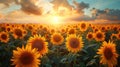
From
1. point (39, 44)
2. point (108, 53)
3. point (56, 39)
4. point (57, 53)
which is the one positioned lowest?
point (57, 53)

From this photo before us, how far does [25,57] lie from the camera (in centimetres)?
598

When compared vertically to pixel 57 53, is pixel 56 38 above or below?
above

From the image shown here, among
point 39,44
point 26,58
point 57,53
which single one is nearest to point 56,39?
point 57,53

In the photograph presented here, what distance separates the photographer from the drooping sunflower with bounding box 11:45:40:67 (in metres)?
5.89

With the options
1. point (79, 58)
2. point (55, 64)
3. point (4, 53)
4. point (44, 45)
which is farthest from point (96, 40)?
point (44, 45)

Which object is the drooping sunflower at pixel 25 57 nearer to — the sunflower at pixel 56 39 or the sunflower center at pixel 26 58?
the sunflower center at pixel 26 58

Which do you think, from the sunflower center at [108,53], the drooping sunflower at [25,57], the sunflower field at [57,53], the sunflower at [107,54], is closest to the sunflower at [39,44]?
the sunflower field at [57,53]

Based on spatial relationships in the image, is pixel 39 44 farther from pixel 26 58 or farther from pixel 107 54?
pixel 26 58

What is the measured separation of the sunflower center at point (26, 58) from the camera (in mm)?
5938

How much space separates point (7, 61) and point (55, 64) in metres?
2.06

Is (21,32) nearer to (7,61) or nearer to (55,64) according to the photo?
(7,61)

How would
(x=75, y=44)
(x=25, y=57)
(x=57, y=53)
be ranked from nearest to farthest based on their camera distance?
(x=25, y=57) < (x=75, y=44) < (x=57, y=53)

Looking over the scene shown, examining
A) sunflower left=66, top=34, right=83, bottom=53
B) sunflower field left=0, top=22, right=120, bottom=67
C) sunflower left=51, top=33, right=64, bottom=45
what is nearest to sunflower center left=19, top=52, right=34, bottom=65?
sunflower field left=0, top=22, right=120, bottom=67

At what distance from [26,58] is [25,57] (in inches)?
1.4
